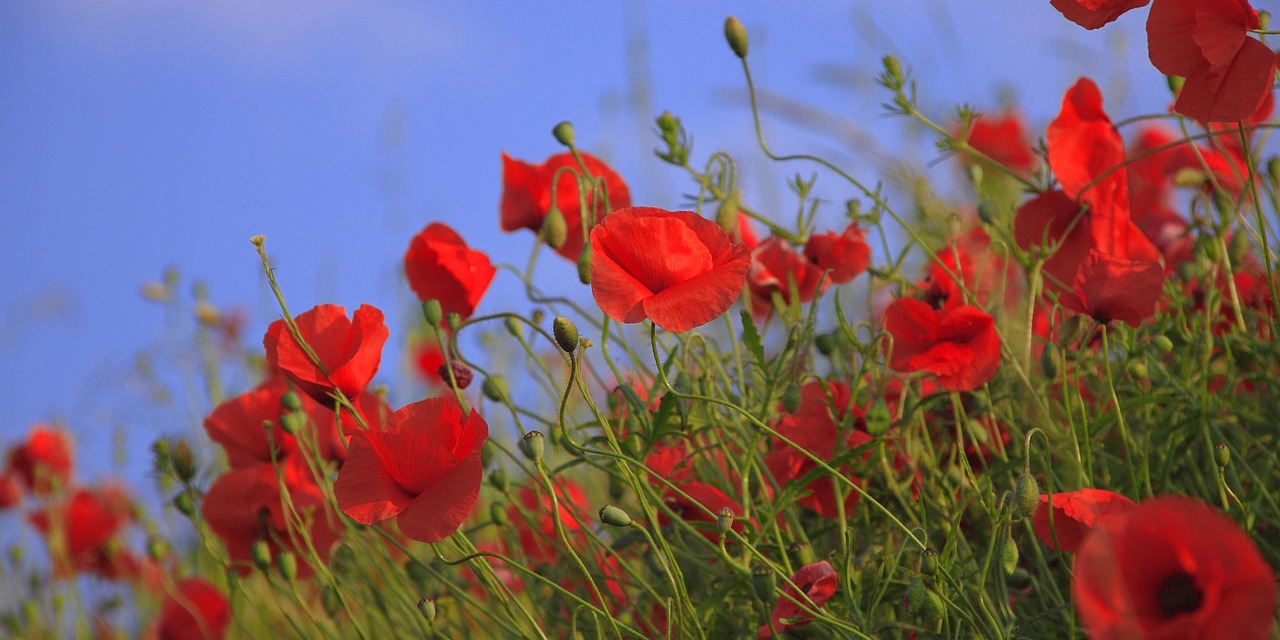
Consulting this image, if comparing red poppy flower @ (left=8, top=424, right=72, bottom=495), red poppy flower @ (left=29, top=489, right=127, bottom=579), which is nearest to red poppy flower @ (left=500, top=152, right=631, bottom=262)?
red poppy flower @ (left=29, top=489, right=127, bottom=579)

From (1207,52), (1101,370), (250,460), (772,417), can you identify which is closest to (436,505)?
(772,417)

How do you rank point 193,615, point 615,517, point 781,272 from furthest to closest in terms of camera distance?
1. point 193,615
2. point 781,272
3. point 615,517

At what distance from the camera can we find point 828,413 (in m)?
1.09

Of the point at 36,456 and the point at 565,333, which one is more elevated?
the point at 36,456

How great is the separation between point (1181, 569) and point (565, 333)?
0.43 m

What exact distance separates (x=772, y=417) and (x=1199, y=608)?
21.7 inches

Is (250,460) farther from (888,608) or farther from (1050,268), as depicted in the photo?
(1050,268)

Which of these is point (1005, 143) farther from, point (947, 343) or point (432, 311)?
point (432, 311)

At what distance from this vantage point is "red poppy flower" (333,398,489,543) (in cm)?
84

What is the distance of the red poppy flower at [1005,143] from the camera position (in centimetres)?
296

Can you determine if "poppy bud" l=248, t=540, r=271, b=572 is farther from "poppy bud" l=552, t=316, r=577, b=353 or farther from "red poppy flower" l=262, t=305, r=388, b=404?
"poppy bud" l=552, t=316, r=577, b=353

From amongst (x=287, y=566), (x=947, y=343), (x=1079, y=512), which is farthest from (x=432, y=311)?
(x=1079, y=512)

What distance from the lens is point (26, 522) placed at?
2.36m

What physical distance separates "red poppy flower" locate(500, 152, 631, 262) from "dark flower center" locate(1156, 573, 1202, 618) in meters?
0.80
